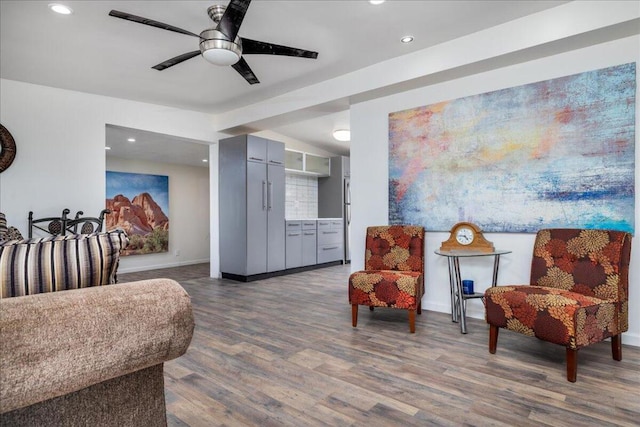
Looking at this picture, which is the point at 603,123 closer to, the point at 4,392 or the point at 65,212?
the point at 4,392

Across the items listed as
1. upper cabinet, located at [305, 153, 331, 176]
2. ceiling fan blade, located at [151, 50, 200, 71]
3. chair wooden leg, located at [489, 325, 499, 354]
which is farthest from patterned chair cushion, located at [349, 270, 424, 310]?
upper cabinet, located at [305, 153, 331, 176]

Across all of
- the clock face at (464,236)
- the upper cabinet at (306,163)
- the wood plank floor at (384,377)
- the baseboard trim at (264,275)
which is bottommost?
the wood plank floor at (384,377)

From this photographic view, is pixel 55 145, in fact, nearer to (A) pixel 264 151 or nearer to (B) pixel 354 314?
(A) pixel 264 151

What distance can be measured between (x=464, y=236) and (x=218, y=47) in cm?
246

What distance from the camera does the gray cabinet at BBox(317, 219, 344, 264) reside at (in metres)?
6.36

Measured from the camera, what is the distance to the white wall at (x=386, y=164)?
2646 mm

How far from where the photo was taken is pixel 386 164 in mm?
3805

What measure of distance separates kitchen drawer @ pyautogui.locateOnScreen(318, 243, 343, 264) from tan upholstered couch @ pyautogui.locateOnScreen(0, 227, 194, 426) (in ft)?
16.8

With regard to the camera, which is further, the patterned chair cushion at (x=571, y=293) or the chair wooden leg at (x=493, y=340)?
the chair wooden leg at (x=493, y=340)

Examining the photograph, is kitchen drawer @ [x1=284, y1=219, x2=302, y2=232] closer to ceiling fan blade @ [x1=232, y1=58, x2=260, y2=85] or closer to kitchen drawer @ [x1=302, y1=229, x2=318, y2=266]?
kitchen drawer @ [x1=302, y1=229, x2=318, y2=266]

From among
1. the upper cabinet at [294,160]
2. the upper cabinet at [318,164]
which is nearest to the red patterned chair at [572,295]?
the upper cabinet at [294,160]

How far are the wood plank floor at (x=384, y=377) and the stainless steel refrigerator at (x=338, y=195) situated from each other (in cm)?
366

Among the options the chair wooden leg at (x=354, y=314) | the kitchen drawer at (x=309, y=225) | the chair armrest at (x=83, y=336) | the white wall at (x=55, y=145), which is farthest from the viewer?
the kitchen drawer at (x=309, y=225)

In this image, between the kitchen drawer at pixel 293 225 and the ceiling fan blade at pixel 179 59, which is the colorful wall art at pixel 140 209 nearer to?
the kitchen drawer at pixel 293 225
